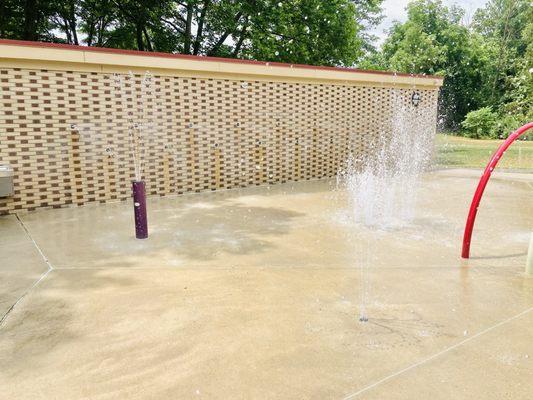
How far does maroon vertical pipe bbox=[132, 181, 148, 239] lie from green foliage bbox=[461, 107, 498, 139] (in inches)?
1033

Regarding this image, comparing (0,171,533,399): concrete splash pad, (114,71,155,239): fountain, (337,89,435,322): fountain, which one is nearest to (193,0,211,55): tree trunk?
(337,89,435,322): fountain

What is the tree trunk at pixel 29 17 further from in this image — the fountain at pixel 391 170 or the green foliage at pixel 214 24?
the fountain at pixel 391 170

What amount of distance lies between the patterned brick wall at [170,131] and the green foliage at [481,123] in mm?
18424

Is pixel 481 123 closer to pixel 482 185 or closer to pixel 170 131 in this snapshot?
pixel 170 131

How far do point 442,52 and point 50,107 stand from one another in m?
30.2

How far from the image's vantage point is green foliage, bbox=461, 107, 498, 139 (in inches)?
1083

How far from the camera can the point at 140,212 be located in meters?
5.64

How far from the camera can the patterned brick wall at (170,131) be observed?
23.6 ft

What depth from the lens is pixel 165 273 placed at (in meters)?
4.46

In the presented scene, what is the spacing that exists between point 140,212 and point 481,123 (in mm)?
26727

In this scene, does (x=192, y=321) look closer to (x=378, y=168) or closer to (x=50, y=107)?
(x=50, y=107)

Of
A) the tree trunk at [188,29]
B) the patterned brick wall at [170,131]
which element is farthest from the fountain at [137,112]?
the tree trunk at [188,29]

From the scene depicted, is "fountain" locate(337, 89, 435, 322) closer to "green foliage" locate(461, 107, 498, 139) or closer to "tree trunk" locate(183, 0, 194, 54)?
"tree trunk" locate(183, 0, 194, 54)

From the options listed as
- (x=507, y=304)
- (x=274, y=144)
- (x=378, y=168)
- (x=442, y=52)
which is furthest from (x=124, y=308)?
(x=442, y=52)
